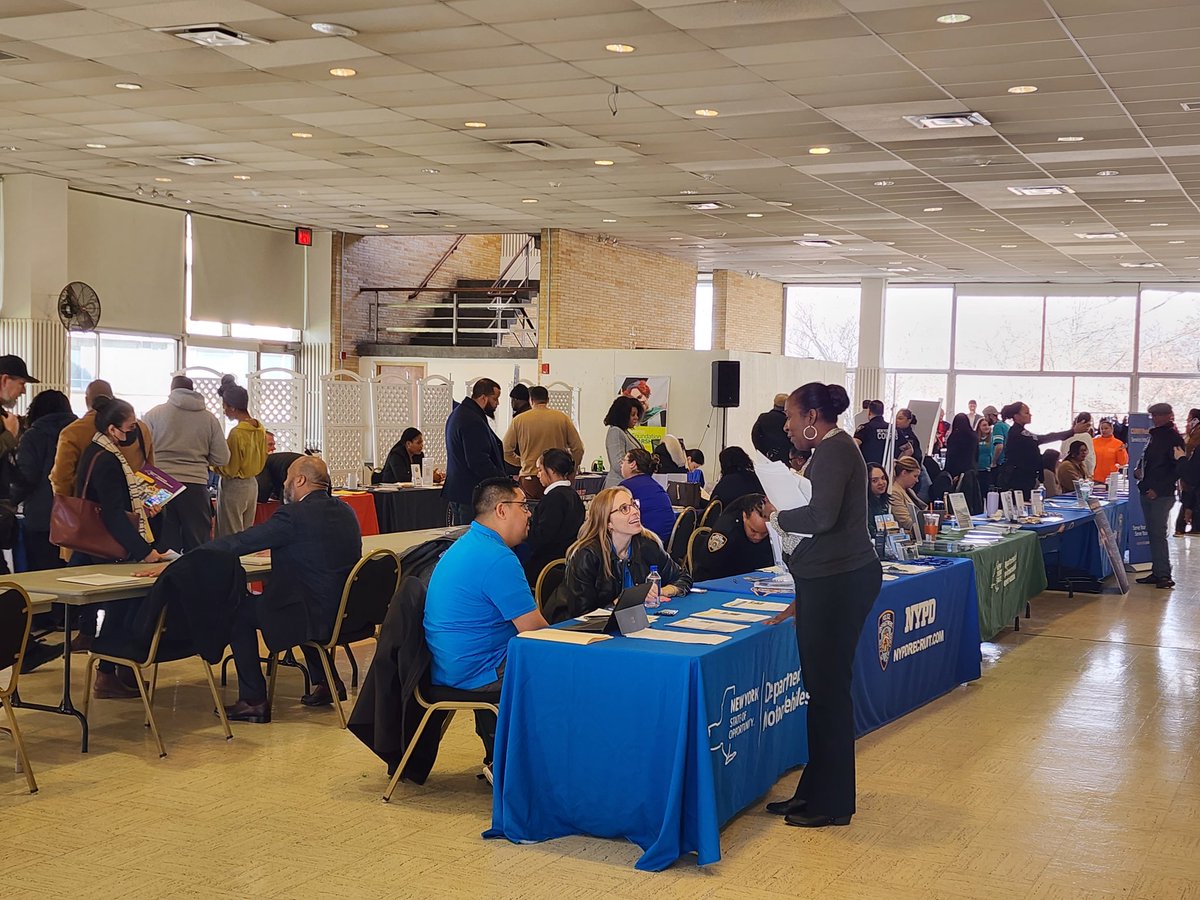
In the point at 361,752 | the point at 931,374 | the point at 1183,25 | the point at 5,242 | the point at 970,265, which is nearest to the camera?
the point at 361,752

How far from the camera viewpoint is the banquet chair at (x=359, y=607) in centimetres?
531

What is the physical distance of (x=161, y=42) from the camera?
755 cm

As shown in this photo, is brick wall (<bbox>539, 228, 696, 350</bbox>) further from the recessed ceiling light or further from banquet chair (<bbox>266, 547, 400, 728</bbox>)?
banquet chair (<bbox>266, 547, 400, 728</bbox>)

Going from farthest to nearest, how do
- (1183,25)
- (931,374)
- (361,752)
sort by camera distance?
1. (931,374)
2. (1183,25)
3. (361,752)

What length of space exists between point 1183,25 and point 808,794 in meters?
4.63

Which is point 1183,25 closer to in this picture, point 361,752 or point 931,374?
point 361,752

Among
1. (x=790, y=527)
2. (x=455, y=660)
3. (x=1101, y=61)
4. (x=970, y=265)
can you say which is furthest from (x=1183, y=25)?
(x=970, y=265)

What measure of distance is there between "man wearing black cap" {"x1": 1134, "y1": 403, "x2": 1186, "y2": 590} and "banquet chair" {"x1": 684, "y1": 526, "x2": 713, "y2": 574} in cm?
489

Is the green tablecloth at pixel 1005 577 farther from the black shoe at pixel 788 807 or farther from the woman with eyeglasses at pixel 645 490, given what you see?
the black shoe at pixel 788 807

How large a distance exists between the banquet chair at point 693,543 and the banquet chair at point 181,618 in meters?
2.50

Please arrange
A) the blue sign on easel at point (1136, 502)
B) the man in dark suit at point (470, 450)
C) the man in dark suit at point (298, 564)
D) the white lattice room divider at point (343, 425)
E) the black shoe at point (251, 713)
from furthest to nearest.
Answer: the white lattice room divider at point (343, 425), the blue sign on easel at point (1136, 502), the man in dark suit at point (470, 450), the black shoe at point (251, 713), the man in dark suit at point (298, 564)

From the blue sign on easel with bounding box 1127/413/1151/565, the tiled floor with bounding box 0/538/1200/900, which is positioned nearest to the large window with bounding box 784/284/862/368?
the blue sign on easel with bounding box 1127/413/1151/565

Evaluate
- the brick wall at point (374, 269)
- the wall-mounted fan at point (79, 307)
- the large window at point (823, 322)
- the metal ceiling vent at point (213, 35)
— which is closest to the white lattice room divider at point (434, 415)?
the wall-mounted fan at point (79, 307)

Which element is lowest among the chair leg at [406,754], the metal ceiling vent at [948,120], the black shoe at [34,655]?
the chair leg at [406,754]
